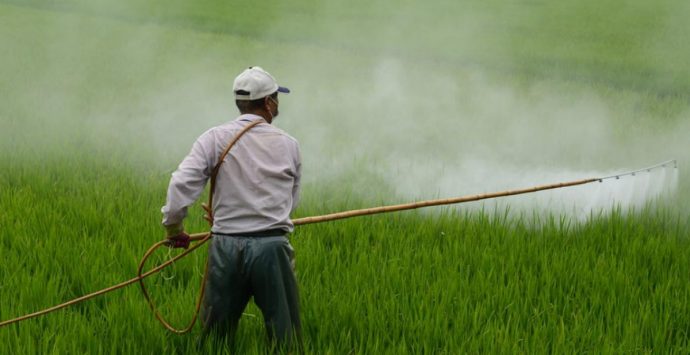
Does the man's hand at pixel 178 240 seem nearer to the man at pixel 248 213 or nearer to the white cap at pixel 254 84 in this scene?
the man at pixel 248 213

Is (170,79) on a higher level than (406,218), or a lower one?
higher

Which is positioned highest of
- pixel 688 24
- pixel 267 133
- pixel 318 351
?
pixel 688 24

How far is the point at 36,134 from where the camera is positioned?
22.3 ft

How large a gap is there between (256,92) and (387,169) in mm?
3391

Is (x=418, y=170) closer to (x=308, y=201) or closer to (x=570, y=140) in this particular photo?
(x=308, y=201)

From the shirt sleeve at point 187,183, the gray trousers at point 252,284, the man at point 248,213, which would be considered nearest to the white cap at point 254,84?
the man at point 248,213

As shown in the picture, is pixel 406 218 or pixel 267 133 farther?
pixel 406 218

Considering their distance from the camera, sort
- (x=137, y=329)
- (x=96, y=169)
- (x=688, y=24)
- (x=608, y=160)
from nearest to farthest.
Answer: (x=137, y=329), (x=96, y=169), (x=608, y=160), (x=688, y=24)

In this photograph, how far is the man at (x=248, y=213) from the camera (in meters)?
2.58

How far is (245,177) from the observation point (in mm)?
2586

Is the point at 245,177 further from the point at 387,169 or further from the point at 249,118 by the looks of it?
the point at 387,169

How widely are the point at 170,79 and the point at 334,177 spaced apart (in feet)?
16.8

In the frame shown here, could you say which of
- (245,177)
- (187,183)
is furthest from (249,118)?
(187,183)

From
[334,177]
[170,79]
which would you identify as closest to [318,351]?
[334,177]
